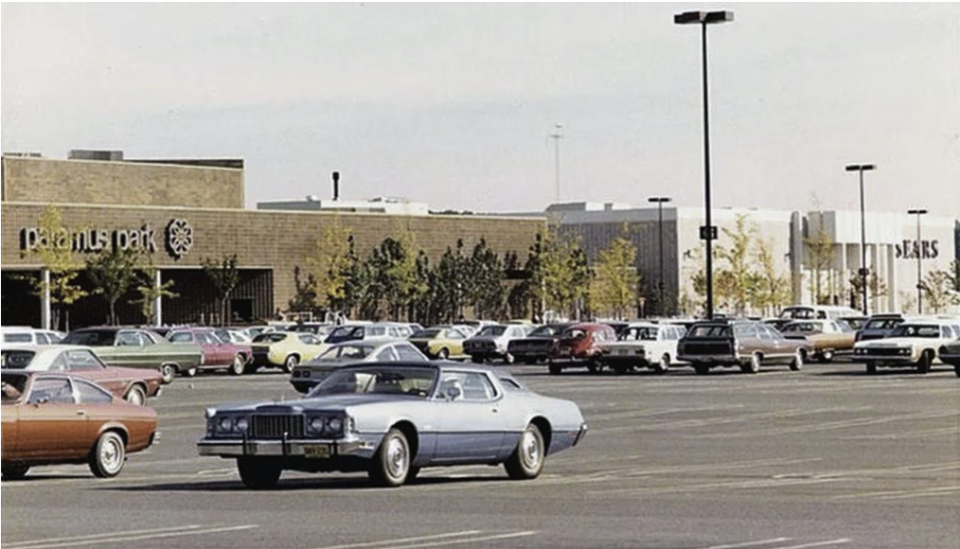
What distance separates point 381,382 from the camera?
24.5 m

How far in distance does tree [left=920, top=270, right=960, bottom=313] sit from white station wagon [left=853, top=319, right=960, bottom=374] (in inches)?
3532

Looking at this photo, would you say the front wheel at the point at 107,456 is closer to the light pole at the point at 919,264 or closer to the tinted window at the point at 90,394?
the tinted window at the point at 90,394

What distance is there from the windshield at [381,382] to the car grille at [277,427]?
133 centimetres

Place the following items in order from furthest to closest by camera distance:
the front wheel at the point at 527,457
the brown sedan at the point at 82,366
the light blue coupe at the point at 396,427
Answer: the brown sedan at the point at 82,366 < the front wheel at the point at 527,457 < the light blue coupe at the point at 396,427

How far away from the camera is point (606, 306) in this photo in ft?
423

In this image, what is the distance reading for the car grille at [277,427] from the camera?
75.4 feet

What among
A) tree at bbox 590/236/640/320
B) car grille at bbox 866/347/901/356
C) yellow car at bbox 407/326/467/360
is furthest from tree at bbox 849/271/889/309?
car grille at bbox 866/347/901/356

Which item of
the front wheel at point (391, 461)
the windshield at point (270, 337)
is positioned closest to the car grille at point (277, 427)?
the front wheel at point (391, 461)

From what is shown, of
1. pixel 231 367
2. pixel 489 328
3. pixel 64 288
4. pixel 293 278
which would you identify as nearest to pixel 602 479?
pixel 231 367

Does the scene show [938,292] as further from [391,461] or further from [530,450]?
[391,461]

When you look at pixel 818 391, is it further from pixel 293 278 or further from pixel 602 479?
pixel 293 278

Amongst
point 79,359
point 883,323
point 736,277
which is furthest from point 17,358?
point 736,277

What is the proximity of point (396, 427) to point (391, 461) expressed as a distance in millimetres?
364

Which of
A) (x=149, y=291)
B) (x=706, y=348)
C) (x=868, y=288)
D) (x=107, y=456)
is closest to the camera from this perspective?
(x=107, y=456)
